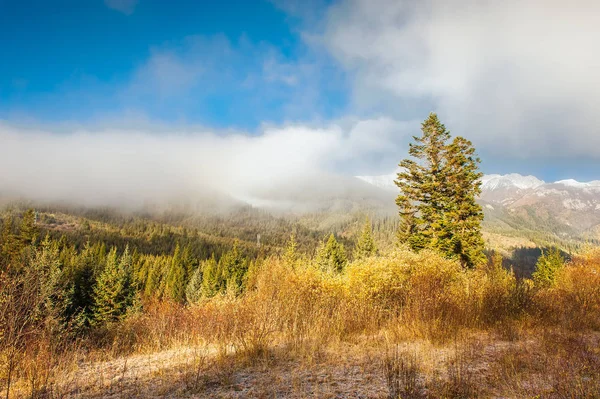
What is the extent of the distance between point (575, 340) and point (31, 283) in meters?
12.2

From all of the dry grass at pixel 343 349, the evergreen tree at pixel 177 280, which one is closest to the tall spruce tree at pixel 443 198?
the dry grass at pixel 343 349

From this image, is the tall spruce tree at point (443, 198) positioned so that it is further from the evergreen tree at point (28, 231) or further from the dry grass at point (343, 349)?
the evergreen tree at point (28, 231)

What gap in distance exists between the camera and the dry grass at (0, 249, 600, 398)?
14.6ft

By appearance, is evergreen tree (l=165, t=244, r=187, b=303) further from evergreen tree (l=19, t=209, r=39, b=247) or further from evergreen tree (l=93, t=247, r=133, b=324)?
evergreen tree (l=93, t=247, r=133, b=324)

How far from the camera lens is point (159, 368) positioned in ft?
19.0

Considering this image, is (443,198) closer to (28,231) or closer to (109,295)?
(109,295)

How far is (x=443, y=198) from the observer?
80.7 feet

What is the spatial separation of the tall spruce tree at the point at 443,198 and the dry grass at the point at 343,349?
12.8m

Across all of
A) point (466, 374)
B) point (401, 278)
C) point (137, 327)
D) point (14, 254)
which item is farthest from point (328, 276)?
point (14, 254)

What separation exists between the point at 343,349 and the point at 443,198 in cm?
2158

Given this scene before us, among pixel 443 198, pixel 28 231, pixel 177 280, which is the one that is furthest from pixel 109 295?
pixel 443 198

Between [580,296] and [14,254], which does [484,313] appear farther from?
[14,254]

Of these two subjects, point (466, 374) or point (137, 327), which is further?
point (137, 327)

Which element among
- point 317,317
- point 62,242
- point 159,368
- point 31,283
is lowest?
point 62,242
